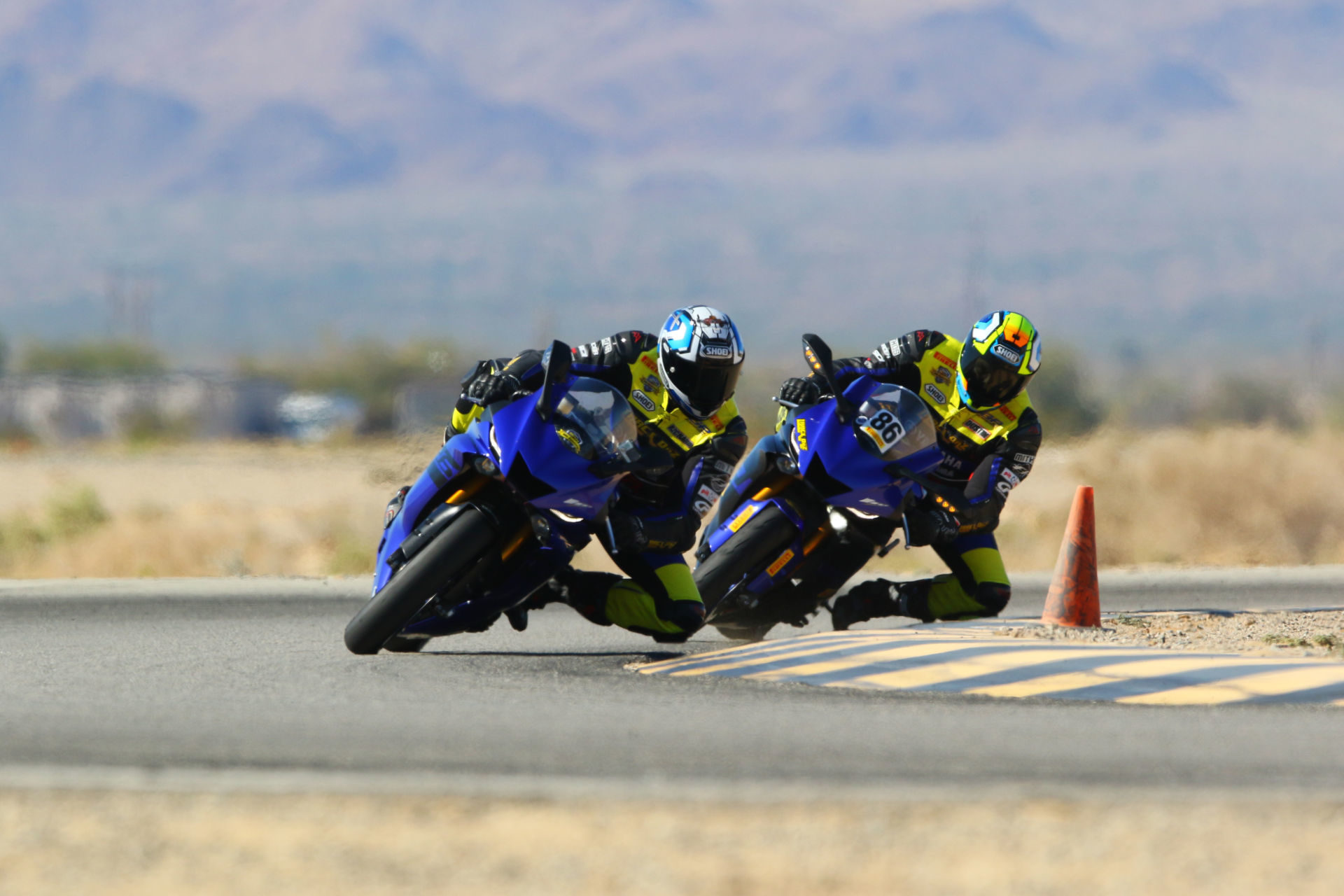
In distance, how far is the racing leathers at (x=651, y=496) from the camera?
9.26 m

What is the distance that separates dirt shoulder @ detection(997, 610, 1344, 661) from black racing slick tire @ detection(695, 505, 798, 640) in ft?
4.52

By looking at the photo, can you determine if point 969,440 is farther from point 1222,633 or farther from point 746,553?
point 1222,633

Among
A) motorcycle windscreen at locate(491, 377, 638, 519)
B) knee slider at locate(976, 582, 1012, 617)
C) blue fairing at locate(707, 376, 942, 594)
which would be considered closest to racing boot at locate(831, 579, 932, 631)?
knee slider at locate(976, 582, 1012, 617)

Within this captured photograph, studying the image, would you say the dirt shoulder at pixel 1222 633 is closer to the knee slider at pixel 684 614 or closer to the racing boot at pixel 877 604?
the racing boot at pixel 877 604

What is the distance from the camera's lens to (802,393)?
394 inches

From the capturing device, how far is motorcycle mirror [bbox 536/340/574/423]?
28.0 feet

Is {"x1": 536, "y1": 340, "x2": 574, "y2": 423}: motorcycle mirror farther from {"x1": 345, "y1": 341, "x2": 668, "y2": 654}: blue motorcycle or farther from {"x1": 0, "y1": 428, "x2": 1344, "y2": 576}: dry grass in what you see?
{"x1": 0, "y1": 428, "x2": 1344, "y2": 576}: dry grass

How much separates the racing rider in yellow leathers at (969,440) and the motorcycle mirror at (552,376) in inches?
87.0

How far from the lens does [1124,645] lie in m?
8.68

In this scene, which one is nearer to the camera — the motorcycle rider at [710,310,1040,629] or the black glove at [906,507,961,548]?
the black glove at [906,507,961,548]

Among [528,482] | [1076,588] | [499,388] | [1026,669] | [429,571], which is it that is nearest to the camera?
[1026,669]

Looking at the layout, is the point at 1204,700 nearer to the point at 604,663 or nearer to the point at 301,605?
the point at 604,663

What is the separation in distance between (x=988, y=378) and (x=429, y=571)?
13.5ft

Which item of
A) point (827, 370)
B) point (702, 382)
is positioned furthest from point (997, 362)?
point (702, 382)
